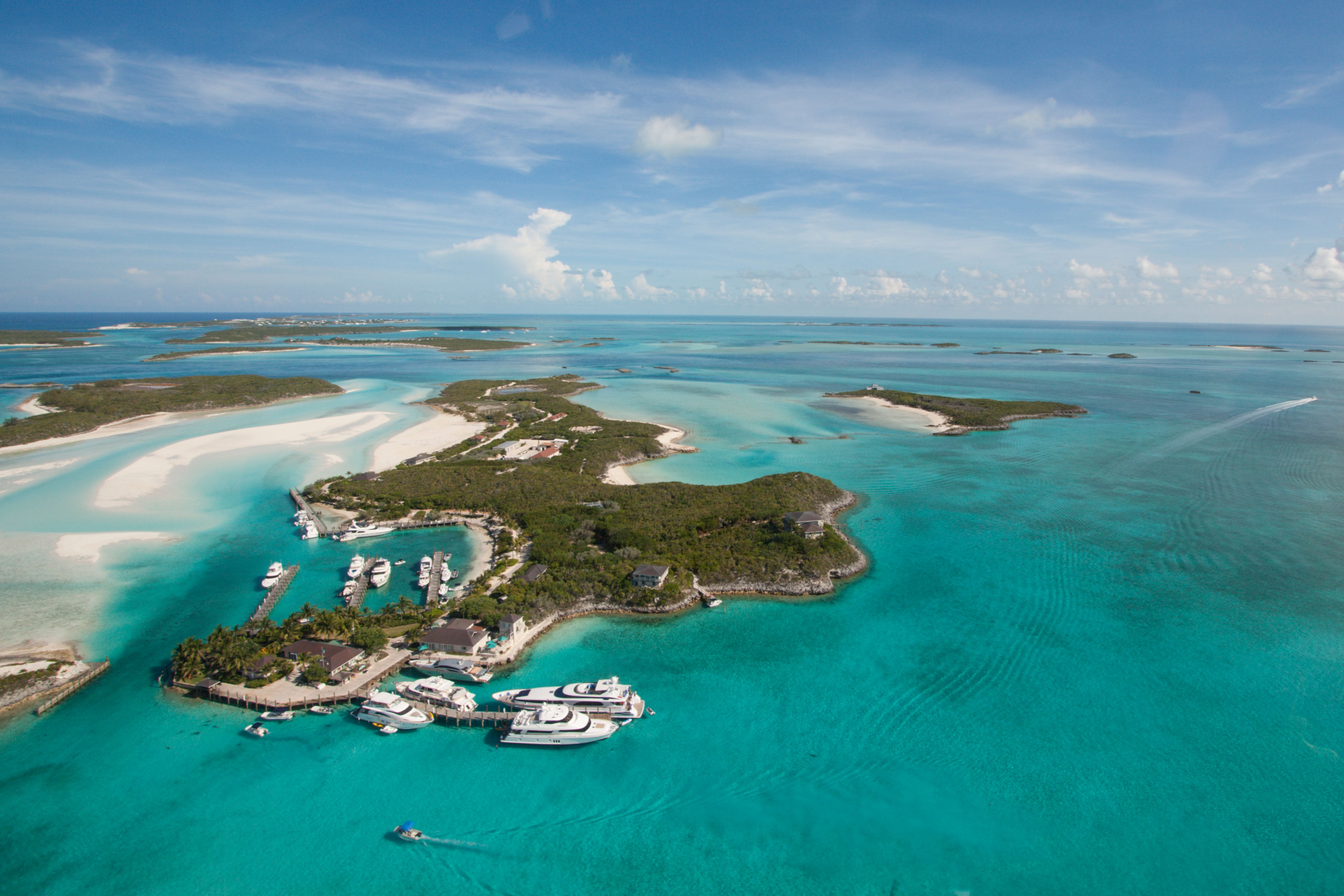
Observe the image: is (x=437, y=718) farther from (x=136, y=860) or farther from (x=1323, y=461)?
(x=1323, y=461)

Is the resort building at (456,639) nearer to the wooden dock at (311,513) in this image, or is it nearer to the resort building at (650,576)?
the resort building at (650,576)

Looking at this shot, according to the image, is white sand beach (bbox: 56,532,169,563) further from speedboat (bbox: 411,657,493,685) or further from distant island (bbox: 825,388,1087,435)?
distant island (bbox: 825,388,1087,435)

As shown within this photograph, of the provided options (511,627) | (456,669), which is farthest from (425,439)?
(456,669)

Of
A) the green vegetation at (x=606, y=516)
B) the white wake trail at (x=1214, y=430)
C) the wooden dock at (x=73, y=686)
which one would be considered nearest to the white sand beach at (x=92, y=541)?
the green vegetation at (x=606, y=516)

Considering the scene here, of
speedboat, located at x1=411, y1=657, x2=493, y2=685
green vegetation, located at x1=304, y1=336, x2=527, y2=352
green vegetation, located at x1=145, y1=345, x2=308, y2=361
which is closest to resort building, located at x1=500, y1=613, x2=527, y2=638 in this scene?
speedboat, located at x1=411, y1=657, x2=493, y2=685

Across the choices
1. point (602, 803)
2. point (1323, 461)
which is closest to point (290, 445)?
point (602, 803)

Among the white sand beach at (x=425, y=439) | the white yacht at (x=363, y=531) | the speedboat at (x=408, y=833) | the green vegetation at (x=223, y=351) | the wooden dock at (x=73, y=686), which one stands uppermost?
the green vegetation at (x=223, y=351)

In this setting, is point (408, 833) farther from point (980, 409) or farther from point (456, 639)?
point (980, 409)
